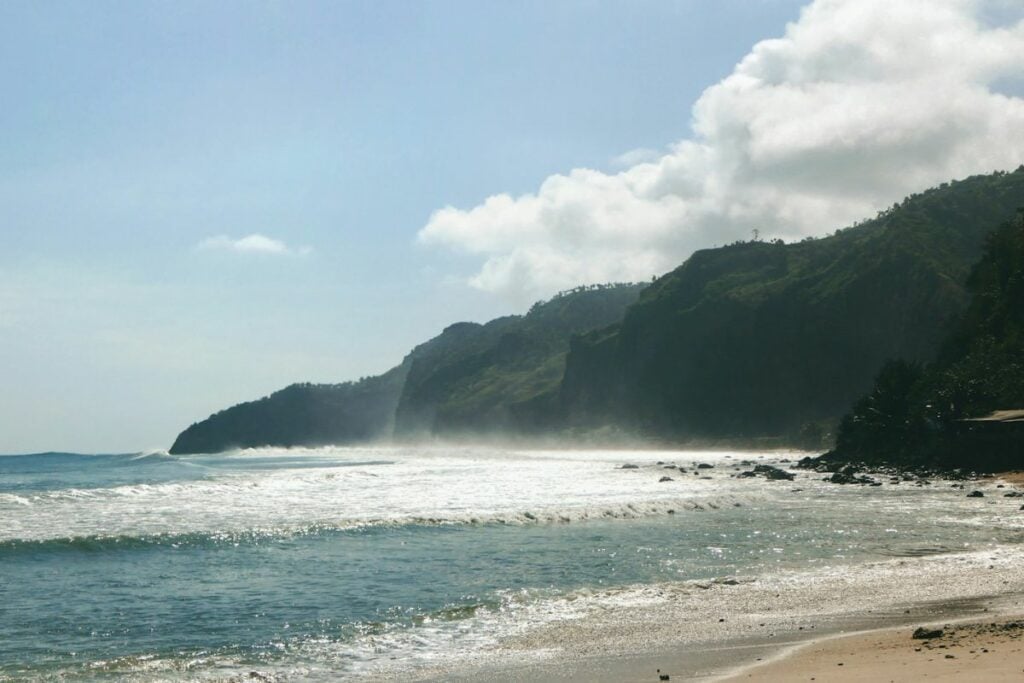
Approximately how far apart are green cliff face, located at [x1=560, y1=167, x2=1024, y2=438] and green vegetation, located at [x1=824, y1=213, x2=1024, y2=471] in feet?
164

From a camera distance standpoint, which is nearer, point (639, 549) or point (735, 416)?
point (639, 549)

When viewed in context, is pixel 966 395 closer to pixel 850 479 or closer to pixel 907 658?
pixel 850 479

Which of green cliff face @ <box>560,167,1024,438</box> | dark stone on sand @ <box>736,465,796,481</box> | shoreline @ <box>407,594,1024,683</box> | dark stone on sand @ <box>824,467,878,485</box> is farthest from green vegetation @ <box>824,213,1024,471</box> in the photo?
green cliff face @ <box>560,167,1024,438</box>

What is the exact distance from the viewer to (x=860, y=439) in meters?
72.4

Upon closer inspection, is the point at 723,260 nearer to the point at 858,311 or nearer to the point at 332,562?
the point at 858,311

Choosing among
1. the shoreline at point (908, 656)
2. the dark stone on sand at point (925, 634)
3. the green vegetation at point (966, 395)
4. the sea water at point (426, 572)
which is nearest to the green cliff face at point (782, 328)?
the green vegetation at point (966, 395)

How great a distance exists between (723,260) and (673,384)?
40600 millimetres

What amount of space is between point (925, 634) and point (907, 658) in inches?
68.3

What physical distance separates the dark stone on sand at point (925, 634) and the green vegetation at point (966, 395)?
1658 inches

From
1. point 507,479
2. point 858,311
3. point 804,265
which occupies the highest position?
point 804,265

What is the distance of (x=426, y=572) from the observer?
907 inches

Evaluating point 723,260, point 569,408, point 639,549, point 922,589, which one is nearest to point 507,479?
point 639,549

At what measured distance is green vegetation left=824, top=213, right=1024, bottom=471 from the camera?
53094 mm

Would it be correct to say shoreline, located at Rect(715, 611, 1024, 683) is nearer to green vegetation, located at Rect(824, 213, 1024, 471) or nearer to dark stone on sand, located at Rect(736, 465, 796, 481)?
green vegetation, located at Rect(824, 213, 1024, 471)
